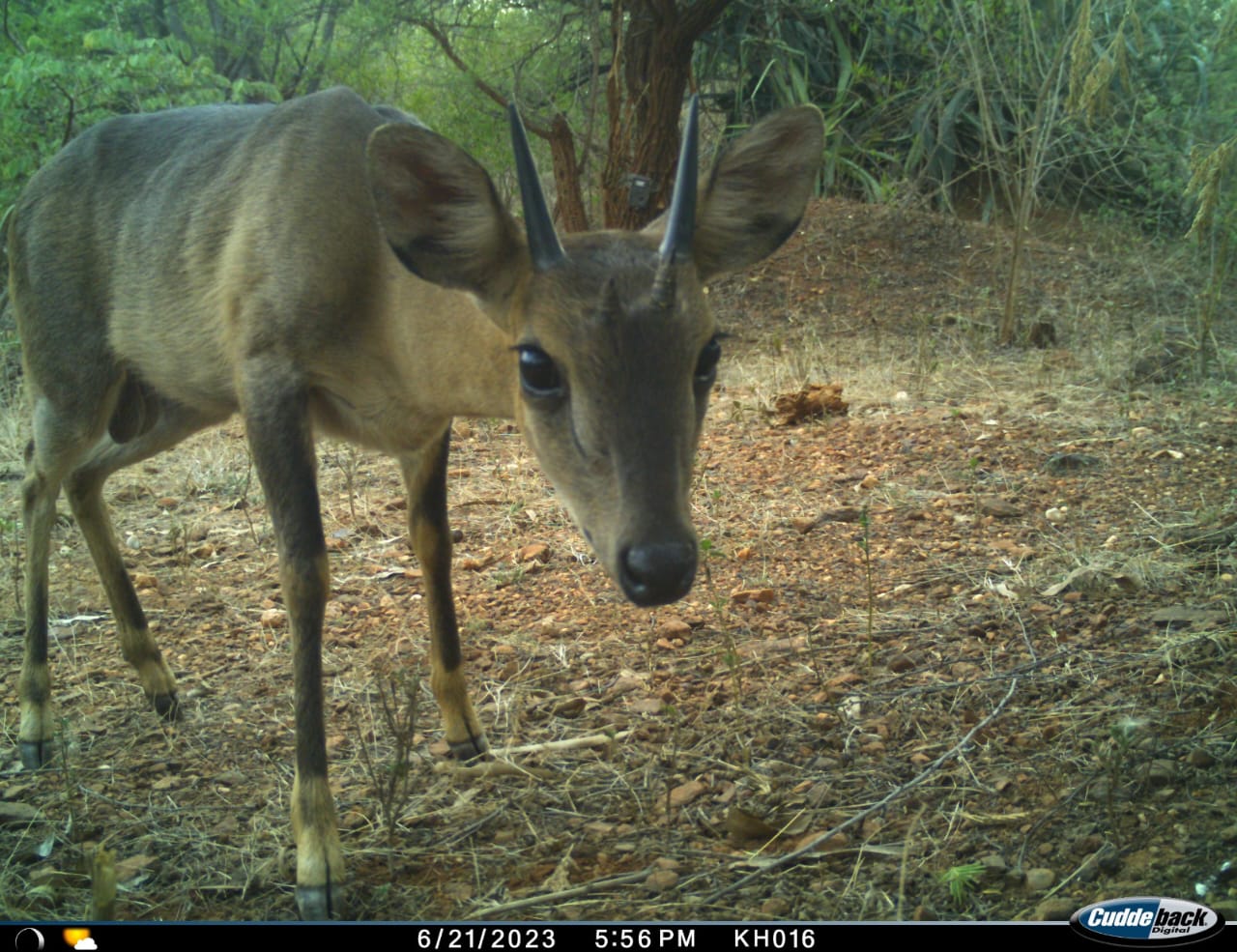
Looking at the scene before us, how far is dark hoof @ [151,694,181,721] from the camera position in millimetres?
4039

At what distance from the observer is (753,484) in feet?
19.4

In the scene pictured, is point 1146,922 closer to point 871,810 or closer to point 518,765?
point 871,810

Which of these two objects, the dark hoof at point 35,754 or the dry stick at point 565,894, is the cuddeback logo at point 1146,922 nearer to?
the dry stick at point 565,894

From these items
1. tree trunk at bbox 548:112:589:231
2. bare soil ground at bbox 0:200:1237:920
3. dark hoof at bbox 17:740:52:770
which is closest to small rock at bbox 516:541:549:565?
bare soil ground at bbox 0:200:1237:920

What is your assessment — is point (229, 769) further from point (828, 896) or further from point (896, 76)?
Answer: point (896, 76)

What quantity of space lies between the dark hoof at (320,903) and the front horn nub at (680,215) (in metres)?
1.78

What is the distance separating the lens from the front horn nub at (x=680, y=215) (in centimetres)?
260

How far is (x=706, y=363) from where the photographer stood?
2840 mm

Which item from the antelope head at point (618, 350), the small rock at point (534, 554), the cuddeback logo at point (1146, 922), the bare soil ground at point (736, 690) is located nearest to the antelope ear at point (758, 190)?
the antelope head at point (618, 350)

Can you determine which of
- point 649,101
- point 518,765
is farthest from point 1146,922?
point 649,101

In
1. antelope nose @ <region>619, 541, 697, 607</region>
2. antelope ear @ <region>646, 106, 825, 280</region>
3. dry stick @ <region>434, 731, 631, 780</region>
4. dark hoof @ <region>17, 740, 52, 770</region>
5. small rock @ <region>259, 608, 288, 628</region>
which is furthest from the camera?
small rock @ <region>259, 608, 288, 628</region>

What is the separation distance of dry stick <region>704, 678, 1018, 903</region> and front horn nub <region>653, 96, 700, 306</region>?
1438 mm

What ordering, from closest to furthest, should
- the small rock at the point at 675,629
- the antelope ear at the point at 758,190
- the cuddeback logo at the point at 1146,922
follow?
the cuddeback logo at the point at 1146,922 → the antelope ear at the point at 758,190 → the small rock at the point at 675,629

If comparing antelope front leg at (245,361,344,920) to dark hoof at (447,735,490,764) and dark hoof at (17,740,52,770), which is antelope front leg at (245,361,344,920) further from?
dark hoof at (17,740,52,770)
